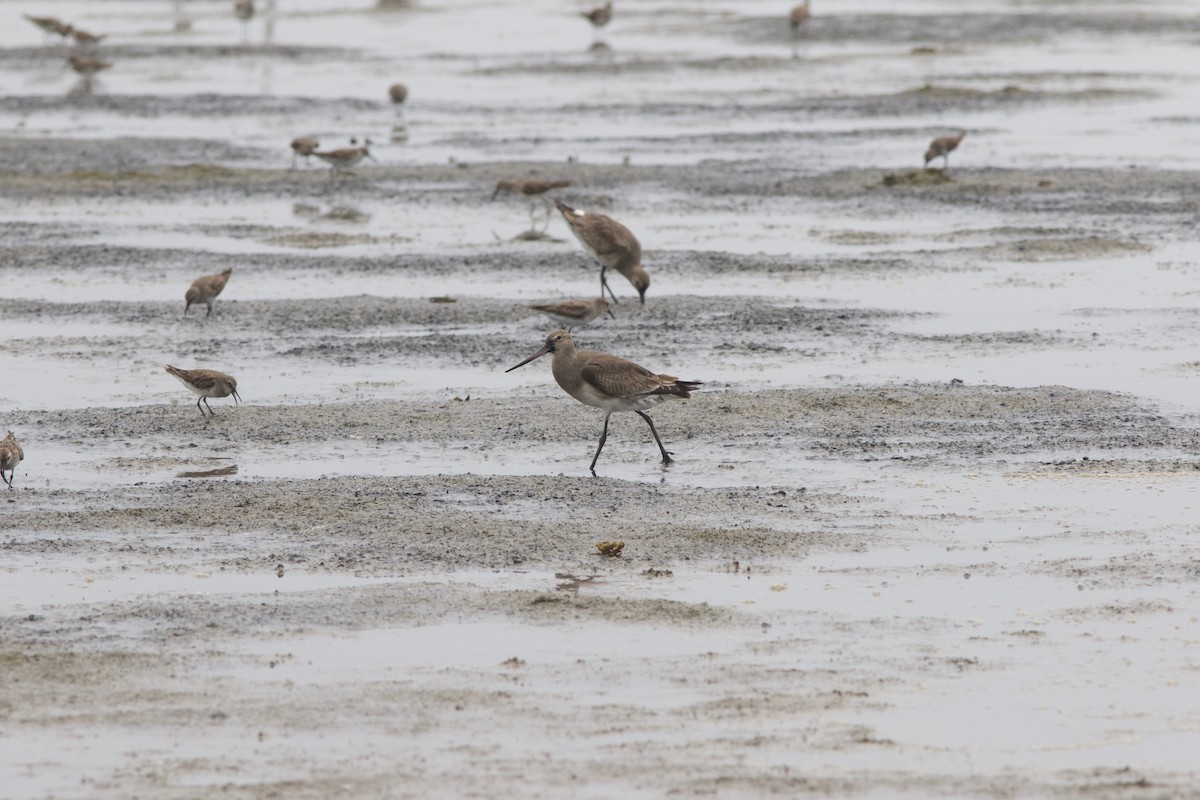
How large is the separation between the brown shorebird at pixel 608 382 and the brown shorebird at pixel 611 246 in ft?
14.8

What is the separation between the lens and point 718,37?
1668 inches

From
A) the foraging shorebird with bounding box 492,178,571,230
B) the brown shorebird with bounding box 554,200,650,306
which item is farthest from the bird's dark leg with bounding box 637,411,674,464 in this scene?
the foraging shorebird with bounding box 492,178,571,230

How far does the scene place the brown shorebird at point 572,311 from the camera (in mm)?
14422

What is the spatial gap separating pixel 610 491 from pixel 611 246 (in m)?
5.94

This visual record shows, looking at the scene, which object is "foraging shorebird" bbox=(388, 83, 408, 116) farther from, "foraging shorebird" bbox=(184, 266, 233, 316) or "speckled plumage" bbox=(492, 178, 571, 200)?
"foraging shorebird" bbox=(184, 266, 233, 316)

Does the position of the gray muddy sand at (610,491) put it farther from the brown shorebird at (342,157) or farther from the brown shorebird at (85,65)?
the brown shorebird at (85,65)

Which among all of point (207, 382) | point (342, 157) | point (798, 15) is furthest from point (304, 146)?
point (798, 15)

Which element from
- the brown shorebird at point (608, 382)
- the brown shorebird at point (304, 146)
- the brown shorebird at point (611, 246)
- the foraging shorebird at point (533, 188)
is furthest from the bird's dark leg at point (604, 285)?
the brown shorebird at point (304, 146)

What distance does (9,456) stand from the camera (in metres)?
10.3

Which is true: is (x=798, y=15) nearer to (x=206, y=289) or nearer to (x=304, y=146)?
(x=304, y=146)

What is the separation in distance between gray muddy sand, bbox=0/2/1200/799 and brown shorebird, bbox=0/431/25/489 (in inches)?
6.6

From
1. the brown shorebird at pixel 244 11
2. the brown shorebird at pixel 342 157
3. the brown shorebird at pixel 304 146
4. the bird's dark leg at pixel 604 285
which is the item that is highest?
the bird's dark leg at pixel 604 285

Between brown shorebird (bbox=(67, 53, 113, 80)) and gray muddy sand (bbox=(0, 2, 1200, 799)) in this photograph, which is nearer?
gray muddy sand (bbox=(0, 2, 1200, 799))

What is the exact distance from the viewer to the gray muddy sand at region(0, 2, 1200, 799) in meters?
6.96
